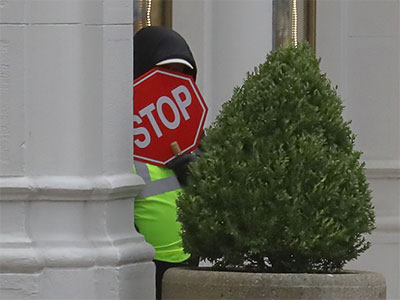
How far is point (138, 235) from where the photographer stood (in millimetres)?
6121

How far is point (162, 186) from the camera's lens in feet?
21.4

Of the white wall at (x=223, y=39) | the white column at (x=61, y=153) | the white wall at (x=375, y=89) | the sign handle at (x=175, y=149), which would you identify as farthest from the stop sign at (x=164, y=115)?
the white wall at (x=375, y=89)

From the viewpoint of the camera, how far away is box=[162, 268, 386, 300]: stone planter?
5.27 meters

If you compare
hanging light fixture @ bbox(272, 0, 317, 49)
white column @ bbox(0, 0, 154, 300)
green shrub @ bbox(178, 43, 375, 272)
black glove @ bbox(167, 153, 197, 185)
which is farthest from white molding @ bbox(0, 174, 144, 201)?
hanging light fixture @ bbox(272, 0, 317, 49)

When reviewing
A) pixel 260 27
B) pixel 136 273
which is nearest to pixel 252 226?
pixel 136 273

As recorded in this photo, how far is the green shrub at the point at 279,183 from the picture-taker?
213 inches

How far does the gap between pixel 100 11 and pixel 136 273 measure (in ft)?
3.75

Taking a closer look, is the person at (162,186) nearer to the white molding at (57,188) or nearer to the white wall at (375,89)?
the white molding at (57,188)

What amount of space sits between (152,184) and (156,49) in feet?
2.18

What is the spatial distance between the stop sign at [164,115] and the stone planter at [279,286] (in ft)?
3.84

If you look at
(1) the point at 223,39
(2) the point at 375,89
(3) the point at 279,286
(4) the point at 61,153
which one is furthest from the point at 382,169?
(3) the point at 279,286

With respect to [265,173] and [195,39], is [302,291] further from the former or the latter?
[195,39]

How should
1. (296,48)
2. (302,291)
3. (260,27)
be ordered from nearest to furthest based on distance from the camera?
1. (302,291)
2. (296,48)
3. (260,27)

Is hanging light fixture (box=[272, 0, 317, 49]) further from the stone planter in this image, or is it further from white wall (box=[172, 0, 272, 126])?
the stone planter
